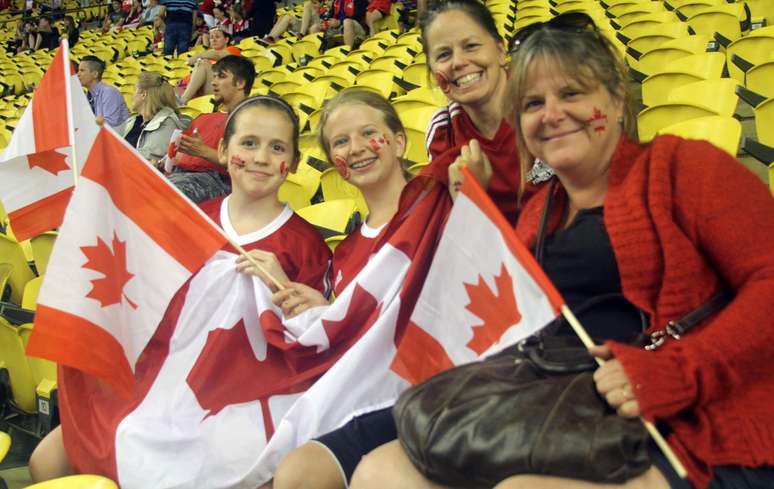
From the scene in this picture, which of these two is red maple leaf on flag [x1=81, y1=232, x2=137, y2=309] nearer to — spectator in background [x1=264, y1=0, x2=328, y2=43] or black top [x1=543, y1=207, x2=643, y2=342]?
black top [x1=543, y1=207, x2=643, y2=342]

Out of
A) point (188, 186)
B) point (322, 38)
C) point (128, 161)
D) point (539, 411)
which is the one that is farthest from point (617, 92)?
point (322, 38)

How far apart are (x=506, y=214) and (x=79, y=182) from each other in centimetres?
109

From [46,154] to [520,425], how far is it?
82.3 inches

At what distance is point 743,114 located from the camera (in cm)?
426

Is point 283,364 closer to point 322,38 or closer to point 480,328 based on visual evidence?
point 480,328

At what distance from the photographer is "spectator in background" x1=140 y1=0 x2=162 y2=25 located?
14070mm

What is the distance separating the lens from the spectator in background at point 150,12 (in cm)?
1407

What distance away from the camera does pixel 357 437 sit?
6.02 feet

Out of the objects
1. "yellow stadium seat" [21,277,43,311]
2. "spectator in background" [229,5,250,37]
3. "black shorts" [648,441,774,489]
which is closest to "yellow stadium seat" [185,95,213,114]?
"yellow stadium seat" [21,277,43,311]

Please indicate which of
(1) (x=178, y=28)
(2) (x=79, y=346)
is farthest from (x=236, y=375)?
(1) (x=178, y=28)

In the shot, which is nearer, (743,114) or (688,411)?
(688,411)

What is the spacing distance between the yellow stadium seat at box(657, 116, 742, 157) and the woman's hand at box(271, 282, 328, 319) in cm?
136

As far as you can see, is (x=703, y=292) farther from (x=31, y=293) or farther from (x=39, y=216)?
(x=31, y=293)

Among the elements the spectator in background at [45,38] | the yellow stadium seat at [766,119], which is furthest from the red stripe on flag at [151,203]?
the spectator in background at [45,38]
